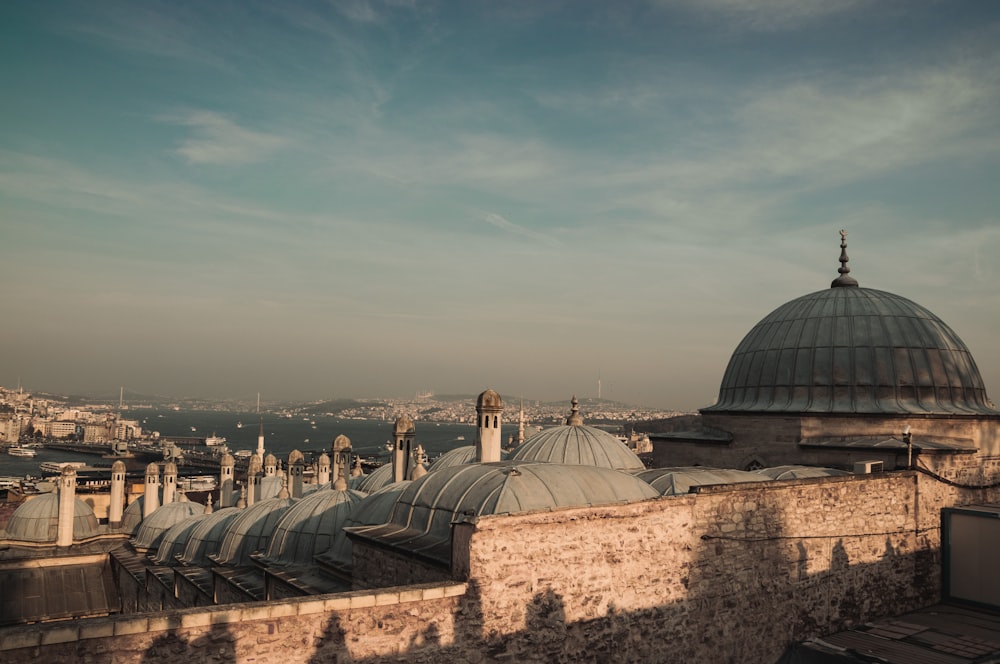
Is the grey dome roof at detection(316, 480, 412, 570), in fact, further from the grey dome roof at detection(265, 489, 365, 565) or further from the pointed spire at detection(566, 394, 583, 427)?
the pointed spire at detection(566, 394, 583, 427)

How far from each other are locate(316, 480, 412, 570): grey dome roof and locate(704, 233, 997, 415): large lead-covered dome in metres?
10.4

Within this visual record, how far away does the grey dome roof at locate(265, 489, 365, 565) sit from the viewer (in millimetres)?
18047

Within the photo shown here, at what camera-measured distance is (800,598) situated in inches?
558

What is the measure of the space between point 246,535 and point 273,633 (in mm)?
13543

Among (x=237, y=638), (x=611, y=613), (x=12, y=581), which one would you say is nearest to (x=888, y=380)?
(x=611, y=613)

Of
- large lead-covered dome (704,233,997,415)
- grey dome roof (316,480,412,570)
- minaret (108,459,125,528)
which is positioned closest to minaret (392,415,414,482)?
grey dome roof (316,480,412,570)

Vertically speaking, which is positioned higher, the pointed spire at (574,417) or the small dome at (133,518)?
the pointed spire at (574,417)

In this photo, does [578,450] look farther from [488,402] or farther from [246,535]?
[246,535]

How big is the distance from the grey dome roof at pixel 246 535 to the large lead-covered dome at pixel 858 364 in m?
13.6

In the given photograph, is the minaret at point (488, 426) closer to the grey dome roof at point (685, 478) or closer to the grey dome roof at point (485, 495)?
the grey dome roof at point (685, 478)

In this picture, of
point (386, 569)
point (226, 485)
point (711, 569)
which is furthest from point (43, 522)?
point (711, 569)

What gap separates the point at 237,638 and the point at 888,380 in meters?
17.7

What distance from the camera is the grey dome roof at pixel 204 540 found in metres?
23.1

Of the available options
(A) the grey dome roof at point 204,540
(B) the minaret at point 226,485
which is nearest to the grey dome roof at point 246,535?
(A) the grey dome roof at point 204,540
